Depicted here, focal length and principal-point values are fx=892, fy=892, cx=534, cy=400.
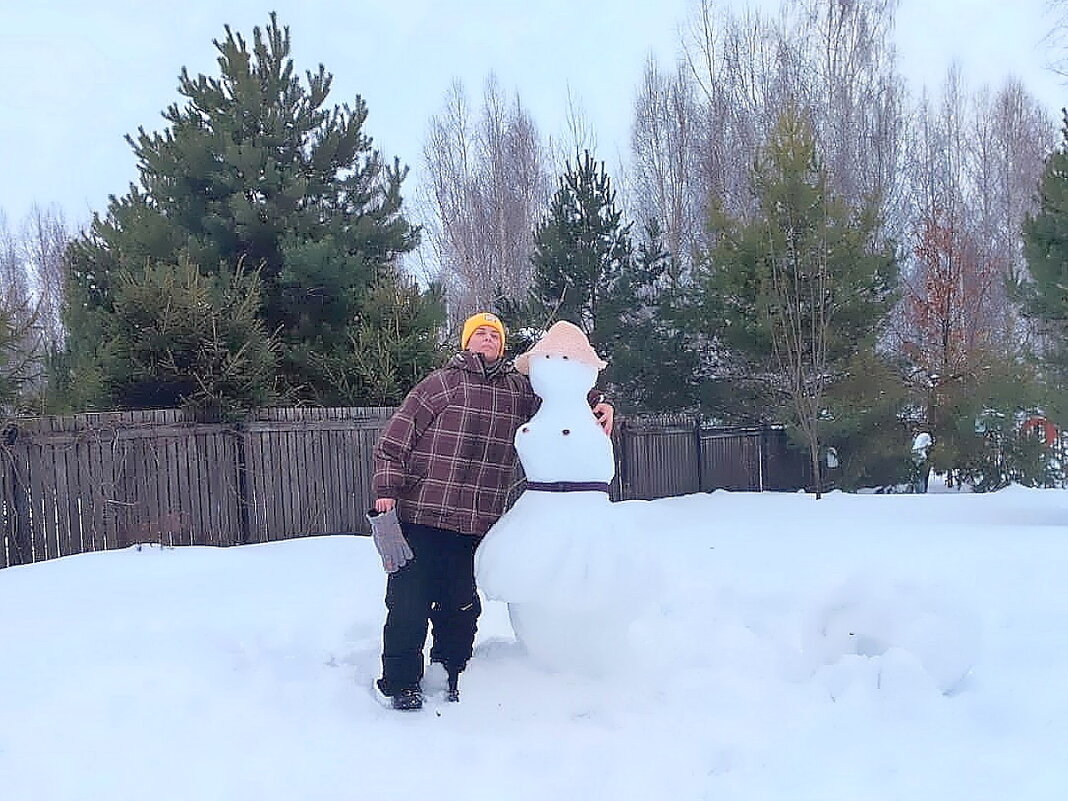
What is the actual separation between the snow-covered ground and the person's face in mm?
1200

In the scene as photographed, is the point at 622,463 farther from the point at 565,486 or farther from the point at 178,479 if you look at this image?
the point at 565,486

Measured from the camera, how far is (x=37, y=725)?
124 inches

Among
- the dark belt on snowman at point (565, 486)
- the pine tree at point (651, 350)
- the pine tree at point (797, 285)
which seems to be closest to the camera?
the dark belt on snowman at point (565, 486)

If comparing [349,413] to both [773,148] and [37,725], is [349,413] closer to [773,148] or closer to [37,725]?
[37,725]

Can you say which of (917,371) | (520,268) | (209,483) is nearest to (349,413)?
(209,483)

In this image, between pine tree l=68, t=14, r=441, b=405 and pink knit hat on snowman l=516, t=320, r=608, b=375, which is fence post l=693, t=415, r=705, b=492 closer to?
pine tree l=68, t=14, r=441, b=405

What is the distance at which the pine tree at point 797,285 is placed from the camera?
39.6 ft

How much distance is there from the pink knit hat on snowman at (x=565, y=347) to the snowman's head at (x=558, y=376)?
1cm

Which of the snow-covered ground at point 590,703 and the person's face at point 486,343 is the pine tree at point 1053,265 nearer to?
the snow-covered ground at point 590,703

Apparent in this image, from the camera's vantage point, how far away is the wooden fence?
22.7 feet

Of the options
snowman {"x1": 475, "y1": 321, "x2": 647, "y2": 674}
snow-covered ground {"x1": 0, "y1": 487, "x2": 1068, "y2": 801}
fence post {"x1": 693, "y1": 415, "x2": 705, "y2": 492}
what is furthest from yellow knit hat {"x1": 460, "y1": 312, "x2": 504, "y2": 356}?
fence post {"x1": 693, "y1": 415, "x2": 705, "y2": 492}

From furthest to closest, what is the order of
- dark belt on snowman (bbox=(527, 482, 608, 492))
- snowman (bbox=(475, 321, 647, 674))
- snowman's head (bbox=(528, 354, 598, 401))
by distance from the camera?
1. snowman's head (bbox=(528, 354, 598, 401))
2. dark belt on snowman (bbox=(527, 482, 608, 492))
3. snowman (bbox=(475, 321, 647, 674))

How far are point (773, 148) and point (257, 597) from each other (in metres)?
9.86

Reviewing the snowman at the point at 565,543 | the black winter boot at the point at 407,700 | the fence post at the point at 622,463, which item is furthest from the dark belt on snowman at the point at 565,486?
the fence post at the point at 622,463
